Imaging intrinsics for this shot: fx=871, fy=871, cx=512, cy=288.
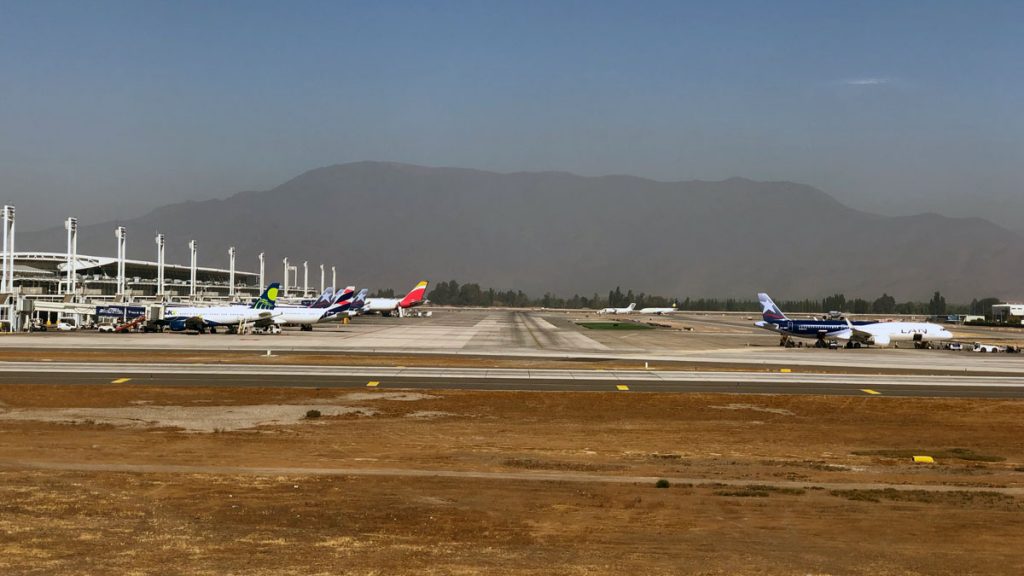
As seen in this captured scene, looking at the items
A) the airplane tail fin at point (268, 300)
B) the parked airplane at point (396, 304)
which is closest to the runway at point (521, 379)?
the airplane tail fin at point (268, 300)

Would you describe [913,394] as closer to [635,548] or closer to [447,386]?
[447,386]

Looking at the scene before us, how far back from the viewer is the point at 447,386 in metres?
46.0

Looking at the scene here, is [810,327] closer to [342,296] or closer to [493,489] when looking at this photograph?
[342,296]

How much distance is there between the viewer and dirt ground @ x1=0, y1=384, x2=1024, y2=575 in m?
16.2

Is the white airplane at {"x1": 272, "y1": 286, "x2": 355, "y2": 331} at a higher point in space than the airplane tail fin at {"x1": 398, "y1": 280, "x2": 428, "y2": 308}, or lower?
lower

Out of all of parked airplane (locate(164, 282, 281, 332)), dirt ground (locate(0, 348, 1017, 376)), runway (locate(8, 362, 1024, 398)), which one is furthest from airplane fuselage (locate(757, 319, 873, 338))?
parked airplane (locate(164, 282, 281, 332))

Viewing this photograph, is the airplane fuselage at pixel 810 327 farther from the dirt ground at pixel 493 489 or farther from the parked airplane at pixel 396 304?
the parked airplane at pixel 396 304

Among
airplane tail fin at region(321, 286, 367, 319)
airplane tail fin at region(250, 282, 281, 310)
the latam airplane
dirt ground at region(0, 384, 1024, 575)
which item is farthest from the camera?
airplane tail fin at region(321, 286, 367, 319)

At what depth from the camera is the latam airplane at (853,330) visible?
91.0m

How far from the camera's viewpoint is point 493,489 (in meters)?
22.3

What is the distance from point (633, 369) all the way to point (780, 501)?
36.6m

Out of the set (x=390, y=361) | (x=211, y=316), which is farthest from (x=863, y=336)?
(x=211, y=316)

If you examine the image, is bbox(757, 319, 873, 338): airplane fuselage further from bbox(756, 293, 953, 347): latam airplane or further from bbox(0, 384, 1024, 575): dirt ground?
bbox(0, 384, 1024, 575): dirt ground

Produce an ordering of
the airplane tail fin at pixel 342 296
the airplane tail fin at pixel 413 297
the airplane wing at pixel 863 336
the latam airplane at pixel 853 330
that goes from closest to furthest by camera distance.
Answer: the airplane wing at pixel 863 336 → the latam airplane at pixel 853 330 → the airplane tail fin at pixel 342 296 → the airplane tail fin at pixel 413 297
